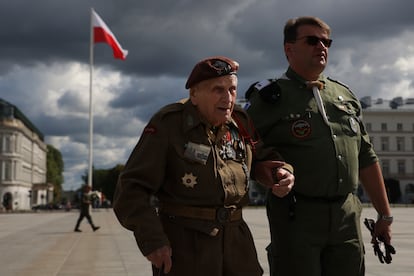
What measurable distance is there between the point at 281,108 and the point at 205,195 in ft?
2.78

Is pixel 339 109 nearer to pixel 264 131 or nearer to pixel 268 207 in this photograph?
pixel 264 131

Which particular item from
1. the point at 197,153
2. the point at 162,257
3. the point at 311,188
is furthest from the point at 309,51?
the point at 162,257

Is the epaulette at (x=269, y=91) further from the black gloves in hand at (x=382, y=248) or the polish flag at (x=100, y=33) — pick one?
the polish flag at (x=100, y=33)

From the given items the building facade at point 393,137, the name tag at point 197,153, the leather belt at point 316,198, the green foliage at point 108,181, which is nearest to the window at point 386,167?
the building facade at point 393,137

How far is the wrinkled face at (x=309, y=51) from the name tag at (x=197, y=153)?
944 millimetres

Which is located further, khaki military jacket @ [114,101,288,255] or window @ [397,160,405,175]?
window @ [397,160,405,175]

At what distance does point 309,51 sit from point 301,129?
1.39ft

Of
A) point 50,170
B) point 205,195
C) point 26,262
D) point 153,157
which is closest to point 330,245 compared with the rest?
point 205,195

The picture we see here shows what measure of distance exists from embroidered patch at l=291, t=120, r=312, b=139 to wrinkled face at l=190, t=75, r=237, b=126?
57 centimetres

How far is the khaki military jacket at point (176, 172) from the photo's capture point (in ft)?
8.12

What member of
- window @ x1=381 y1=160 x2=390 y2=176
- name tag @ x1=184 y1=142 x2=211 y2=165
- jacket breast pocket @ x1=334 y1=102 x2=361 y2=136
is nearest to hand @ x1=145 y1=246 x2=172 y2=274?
name tag @ x1=184 y1=142 x2=211 y2=165

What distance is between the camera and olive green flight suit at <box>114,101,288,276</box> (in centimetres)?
251

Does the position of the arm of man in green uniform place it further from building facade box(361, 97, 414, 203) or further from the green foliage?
building facade box(361, 97, 414, 203)

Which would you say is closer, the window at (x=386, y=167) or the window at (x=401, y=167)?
the window at (x=386, y=167)
